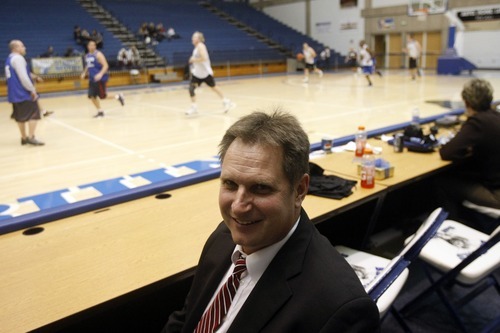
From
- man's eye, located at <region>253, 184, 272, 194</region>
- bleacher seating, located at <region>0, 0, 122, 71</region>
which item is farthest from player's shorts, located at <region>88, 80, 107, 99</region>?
man's eye, located at <region>253, 184, 272, 194</region>

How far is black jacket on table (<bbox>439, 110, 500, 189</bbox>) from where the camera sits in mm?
3256

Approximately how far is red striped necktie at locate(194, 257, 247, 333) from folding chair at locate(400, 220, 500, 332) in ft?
4.52

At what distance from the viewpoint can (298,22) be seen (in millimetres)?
26203

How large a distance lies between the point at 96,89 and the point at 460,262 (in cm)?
839

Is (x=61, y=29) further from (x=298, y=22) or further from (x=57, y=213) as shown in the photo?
(x=57, y=213)

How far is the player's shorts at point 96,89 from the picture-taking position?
911cm

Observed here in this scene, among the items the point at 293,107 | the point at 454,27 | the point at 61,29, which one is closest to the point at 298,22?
the point at 454,27

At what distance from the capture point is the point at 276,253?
1.35 meters

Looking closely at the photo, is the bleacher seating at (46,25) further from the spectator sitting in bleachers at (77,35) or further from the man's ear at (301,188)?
the man's ear at (301,188)

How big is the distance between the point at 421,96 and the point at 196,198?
9482 millimetres

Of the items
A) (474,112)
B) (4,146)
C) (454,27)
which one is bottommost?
(4,146)

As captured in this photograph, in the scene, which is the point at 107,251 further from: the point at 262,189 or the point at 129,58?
the point at 129,58

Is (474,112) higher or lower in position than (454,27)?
lower

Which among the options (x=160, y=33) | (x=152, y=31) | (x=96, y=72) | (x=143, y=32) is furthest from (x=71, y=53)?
(x=96, y=72)
